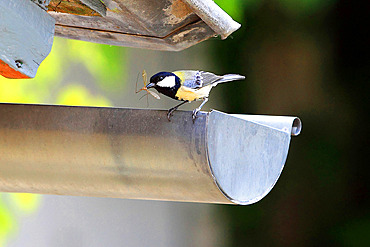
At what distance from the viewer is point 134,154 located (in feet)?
5.05

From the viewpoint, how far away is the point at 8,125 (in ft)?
5.44

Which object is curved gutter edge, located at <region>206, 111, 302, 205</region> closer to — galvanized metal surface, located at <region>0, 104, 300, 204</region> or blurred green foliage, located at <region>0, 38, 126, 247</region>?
galvanized metal surface, located at <region>0, 104, 300, 204</region>

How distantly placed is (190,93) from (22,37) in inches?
33.3

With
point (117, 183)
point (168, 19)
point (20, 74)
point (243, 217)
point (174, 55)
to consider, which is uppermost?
point (174, 55)

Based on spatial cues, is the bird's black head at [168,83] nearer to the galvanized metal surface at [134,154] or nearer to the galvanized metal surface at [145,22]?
the galvanized metal surface at [145,22]

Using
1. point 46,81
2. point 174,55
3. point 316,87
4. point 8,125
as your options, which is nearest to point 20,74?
point 8,125

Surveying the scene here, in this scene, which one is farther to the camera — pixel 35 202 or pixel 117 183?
pixel 35 202

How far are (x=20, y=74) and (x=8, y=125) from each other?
0.34 meters

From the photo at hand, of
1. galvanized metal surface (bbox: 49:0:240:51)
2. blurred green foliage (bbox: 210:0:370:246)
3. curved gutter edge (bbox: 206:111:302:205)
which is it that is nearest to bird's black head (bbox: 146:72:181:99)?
galvanized metal surface (bbox: 49:0:240:51)

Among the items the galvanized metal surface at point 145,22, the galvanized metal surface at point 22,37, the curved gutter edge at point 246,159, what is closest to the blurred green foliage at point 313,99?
the galvanized metal surface at point 145,22

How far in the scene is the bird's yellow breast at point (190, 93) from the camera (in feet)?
6.85

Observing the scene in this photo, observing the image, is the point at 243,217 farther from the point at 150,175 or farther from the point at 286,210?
the point at 150,175

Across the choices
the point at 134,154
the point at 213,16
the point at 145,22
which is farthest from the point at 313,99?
the point at 134,154

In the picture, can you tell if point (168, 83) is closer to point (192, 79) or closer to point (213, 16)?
point (192, 79)
